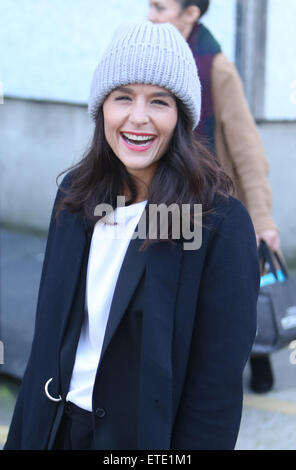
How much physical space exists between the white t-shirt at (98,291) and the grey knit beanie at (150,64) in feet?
1.00

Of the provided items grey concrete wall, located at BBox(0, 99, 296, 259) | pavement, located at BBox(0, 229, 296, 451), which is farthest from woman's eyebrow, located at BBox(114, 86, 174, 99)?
grey concrete wall, located at BBox(0, 99, 296, 259)

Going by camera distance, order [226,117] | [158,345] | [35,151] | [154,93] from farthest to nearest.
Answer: [35,151] → [226,117] → [154,93] → [158,345]

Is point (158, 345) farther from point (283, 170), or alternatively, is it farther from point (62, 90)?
point (62, 90)

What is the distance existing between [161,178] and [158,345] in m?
0.42

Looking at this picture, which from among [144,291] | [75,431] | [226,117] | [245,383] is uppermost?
[226,117]

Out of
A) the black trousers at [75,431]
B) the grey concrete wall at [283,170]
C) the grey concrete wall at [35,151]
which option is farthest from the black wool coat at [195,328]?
the grey concrete wall at [35,151]

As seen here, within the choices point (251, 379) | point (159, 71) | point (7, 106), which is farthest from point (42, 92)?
point (159, 71)

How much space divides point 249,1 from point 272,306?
Result: 3.44 metres

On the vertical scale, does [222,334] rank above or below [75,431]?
above

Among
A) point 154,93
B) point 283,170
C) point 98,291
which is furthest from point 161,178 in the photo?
point 283,170

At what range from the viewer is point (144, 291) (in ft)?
5.48

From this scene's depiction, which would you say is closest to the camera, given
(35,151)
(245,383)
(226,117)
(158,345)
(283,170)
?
(158,345)

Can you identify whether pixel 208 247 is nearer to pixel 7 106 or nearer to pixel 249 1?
pixel 249 1

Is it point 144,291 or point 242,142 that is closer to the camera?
point 144,291
